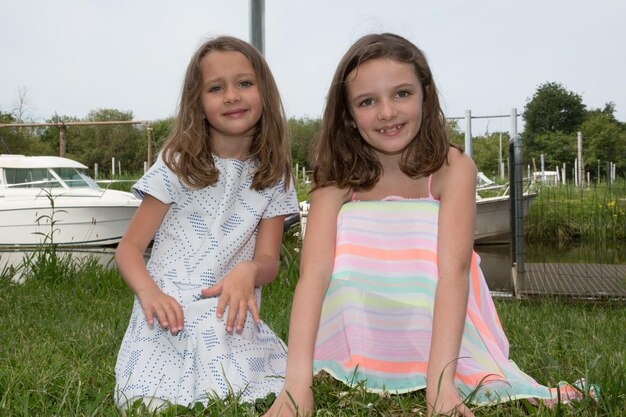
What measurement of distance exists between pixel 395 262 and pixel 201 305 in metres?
0.56

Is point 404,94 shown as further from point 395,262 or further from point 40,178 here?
point 40,178

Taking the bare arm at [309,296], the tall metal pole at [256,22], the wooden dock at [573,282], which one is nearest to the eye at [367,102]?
Answer: the bare arm at [309,296]

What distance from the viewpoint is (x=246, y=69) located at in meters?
2.10

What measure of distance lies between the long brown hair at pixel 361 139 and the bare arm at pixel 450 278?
0.08 m

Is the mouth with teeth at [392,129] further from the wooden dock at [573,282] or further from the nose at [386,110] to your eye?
the wooden dock at [573,282]

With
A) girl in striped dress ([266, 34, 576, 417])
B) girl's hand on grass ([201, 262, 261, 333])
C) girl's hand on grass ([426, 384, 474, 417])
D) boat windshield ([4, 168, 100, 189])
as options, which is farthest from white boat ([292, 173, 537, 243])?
girl's hand on grass ([426, 384, 474, 417])

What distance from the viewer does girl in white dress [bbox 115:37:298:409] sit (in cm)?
189

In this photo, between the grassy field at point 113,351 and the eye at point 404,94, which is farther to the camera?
the eye at point 404,94

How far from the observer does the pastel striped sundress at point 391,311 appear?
1.79 metres

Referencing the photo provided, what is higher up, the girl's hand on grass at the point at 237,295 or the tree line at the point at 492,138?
the tree line at the point at 492,138

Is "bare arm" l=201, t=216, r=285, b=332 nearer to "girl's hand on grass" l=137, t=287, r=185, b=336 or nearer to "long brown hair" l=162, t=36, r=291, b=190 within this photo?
"girl's hand on grass" l=137, t=287, r=185, b=336

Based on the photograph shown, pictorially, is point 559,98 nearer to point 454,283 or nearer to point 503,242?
point 503,242

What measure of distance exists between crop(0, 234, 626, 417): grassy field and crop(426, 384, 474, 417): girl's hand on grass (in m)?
0.07

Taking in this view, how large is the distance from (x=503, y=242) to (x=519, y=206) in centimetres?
990
